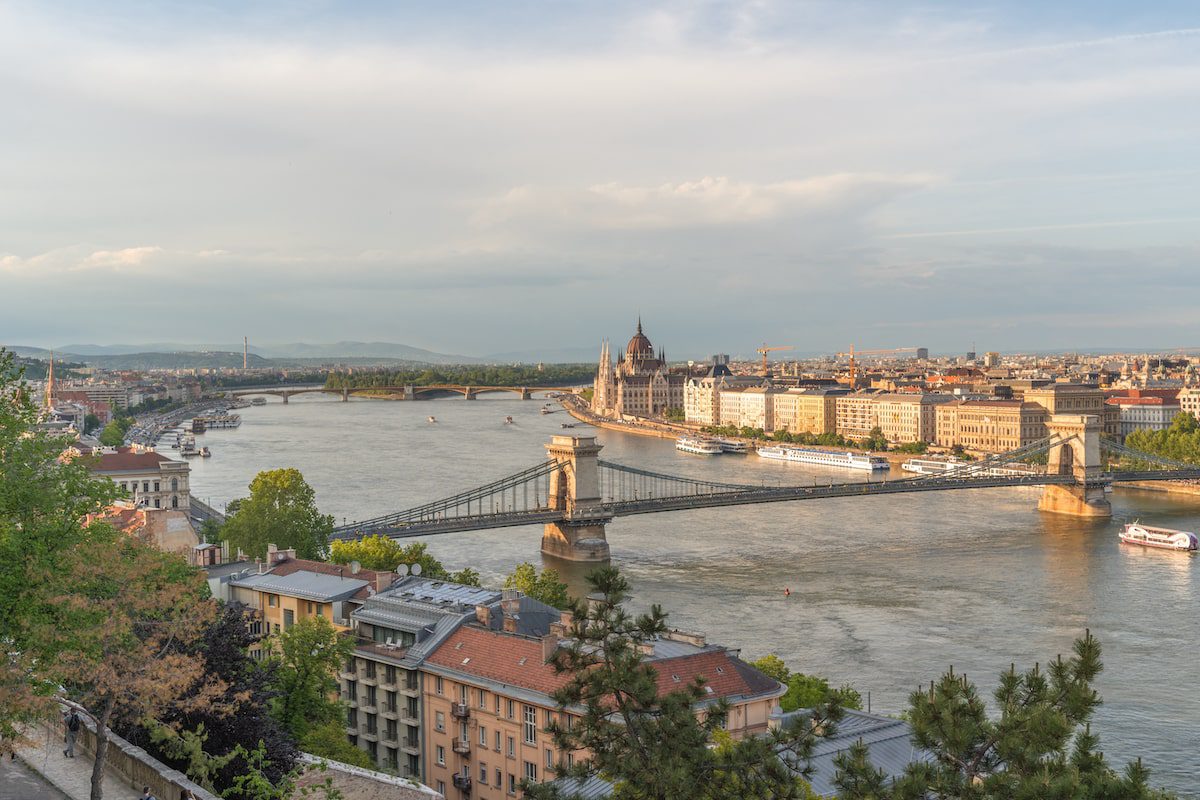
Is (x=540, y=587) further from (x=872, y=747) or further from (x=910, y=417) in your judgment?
(x=910, y=417)

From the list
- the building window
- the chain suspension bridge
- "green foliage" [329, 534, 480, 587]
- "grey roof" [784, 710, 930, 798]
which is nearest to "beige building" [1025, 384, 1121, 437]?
the chain suspension bridge

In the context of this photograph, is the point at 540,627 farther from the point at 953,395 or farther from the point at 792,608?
the point at 953,395

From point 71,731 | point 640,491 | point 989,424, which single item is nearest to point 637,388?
point 989,424

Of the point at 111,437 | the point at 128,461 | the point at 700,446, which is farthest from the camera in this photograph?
the point at 700,446

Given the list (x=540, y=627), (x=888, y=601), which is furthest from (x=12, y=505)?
(x=888, y=601)

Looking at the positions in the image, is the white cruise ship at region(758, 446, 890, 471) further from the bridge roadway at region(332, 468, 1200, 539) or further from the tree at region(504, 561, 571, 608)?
the tree at region(504, 561, 571, 608)

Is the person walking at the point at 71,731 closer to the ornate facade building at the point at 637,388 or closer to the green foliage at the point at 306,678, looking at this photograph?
the green foliage at the point at 306,678
